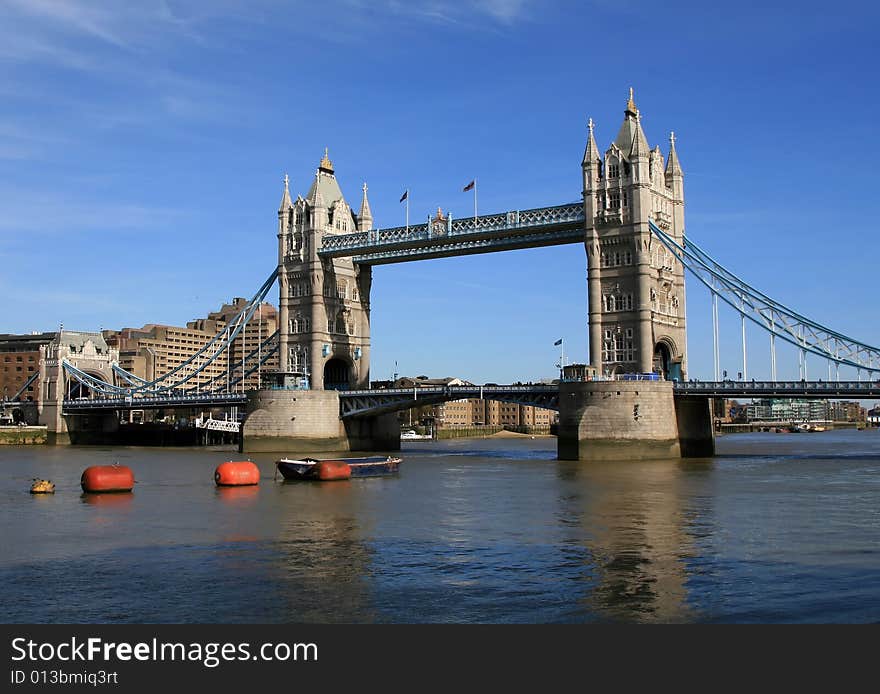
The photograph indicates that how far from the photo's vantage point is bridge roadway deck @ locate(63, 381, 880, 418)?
71125 mm

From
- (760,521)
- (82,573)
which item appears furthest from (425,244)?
(82,573)

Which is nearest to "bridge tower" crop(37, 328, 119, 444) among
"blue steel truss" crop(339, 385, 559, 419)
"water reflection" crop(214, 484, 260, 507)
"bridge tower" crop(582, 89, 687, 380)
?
"blue steel truss" crop(339, 385, 559, 419)

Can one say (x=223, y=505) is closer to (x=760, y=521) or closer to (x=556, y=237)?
(x=760, y=521)

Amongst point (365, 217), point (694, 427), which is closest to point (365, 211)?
point (365, 217)

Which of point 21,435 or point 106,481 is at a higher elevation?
point 21,435

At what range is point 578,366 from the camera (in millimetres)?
79500

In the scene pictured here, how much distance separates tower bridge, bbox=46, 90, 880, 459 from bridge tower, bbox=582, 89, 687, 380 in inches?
4.5

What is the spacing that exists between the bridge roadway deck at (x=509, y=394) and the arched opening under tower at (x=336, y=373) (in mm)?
7094

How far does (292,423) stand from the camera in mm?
91250

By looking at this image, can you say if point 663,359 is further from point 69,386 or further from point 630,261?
point 69,386

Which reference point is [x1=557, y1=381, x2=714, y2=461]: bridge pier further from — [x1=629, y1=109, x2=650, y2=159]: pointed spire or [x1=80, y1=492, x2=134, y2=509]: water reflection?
[x1=80, y1=492, x2=134, y2=509]: water reflection

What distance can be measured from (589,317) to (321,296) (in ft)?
99.3

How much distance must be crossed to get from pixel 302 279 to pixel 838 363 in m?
53.3

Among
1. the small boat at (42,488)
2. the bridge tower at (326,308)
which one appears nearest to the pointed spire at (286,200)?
the bridge tower at (326,308)
